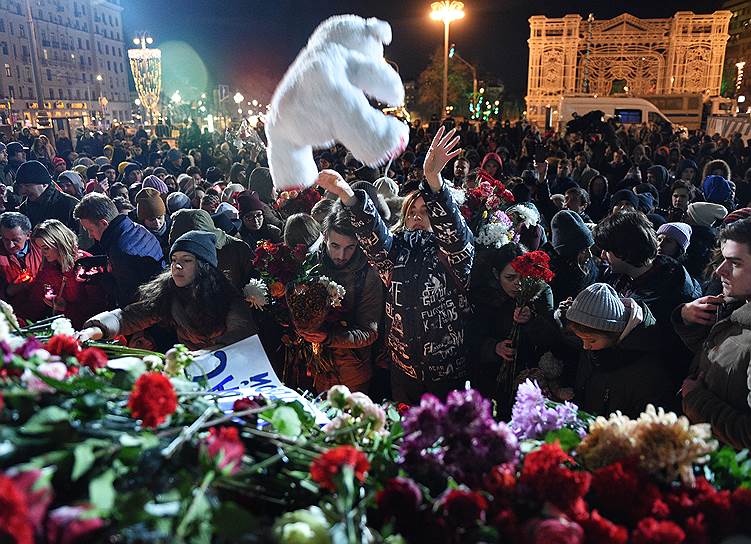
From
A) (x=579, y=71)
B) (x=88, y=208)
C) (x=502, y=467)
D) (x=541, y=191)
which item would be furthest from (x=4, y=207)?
(x=579, y=71)

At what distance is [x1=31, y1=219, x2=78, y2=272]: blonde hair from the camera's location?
4559mm

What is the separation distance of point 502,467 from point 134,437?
0.86 meters

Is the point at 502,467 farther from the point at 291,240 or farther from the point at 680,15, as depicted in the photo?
the point at 680,15

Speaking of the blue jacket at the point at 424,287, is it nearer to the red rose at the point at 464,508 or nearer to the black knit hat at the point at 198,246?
the black knit hat at the point at 198,246

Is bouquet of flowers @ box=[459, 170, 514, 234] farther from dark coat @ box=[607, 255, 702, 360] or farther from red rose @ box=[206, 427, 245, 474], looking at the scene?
red rose @ box=[206, 427, 245, 474]

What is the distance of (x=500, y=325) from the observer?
3.77m

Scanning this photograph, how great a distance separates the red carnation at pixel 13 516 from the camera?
96 centimetres

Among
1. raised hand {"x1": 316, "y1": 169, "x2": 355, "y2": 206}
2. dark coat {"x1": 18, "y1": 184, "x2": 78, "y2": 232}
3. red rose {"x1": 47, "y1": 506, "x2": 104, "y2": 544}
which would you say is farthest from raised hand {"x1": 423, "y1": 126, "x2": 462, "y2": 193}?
dark coat {"x1": 18, "y1": 184, "x2": 78, "y2": 232}

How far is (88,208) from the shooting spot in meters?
4.70

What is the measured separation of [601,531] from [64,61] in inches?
2877

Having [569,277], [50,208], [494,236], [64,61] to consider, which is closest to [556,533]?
[494,236]

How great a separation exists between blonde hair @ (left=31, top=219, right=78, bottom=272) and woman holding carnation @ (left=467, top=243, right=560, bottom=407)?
3104mm

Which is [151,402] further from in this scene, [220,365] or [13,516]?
[220,365]

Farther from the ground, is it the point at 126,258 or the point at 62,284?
the point at 126,258
